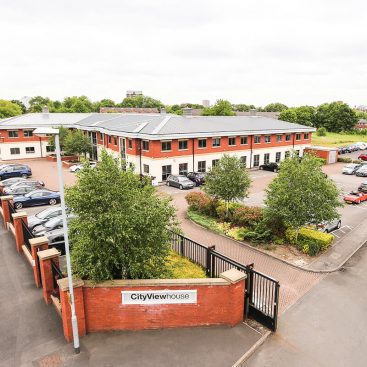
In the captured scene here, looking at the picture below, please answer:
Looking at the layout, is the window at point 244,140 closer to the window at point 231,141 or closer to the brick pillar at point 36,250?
the window at point 231,141

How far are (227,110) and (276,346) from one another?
91.5 meters

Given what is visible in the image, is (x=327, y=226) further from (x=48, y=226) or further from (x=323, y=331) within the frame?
(x=48, y=226)

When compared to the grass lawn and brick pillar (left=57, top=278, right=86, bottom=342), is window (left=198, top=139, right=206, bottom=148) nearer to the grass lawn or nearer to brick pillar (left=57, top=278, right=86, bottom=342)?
brick pillar (left=57, top=278, right=86, bottom=342)

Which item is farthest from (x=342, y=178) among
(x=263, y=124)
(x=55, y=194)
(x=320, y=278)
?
(x=55, y=194)

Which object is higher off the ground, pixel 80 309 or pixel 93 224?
pixel 93 224

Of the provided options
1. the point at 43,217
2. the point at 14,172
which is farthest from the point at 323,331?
the point at 14,172

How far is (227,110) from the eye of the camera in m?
97.2

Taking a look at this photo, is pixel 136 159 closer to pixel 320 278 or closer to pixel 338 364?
pixel 320 278

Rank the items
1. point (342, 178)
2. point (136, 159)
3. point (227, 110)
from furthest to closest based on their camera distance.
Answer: point (227, 110) < point (342, 178) < point (136, 159)

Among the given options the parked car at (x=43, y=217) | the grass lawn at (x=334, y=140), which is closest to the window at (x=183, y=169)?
the parked car at (x=43, y=217)

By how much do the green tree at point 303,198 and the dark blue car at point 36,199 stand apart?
17951 mm

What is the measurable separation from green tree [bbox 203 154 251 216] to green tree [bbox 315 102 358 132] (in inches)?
3876

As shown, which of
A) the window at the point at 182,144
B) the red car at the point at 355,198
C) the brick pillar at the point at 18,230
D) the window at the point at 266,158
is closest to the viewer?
the brick pillar at the point at 18,230

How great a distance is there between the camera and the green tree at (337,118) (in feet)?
350
